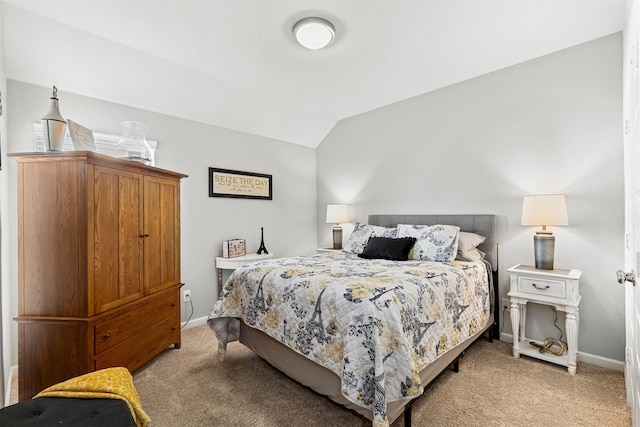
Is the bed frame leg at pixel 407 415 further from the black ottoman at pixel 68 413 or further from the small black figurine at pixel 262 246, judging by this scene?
the small black figurine at pixel 262 246

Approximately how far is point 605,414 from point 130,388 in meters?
2.63

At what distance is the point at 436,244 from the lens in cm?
280

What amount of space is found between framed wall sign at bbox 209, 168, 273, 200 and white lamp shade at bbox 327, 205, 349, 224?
867 mm

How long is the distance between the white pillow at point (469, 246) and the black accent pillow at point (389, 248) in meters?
0.44

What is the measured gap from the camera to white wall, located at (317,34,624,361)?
237 centimetres

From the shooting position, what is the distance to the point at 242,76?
9.96 feet

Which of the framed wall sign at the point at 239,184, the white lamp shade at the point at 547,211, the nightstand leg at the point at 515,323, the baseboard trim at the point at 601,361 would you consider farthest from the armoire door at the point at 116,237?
the baseboard trim at the point at 601,361

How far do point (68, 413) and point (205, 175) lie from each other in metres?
2.70

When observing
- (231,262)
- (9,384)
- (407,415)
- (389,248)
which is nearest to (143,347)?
(9,384)

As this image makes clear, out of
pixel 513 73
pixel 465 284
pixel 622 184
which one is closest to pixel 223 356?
pixel 465 284

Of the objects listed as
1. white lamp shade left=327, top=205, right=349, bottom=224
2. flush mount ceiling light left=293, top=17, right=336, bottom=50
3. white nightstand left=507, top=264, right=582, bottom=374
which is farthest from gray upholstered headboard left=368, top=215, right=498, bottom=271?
flush mount ceiling light left=293, top=17, right=336, bottom=50

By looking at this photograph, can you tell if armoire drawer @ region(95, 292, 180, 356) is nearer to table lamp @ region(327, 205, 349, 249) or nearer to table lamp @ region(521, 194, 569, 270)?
table lamp @ region(327, 205, 349, 249)

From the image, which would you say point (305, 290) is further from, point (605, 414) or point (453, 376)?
point (605, 414)

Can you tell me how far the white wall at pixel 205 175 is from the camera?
237cm
